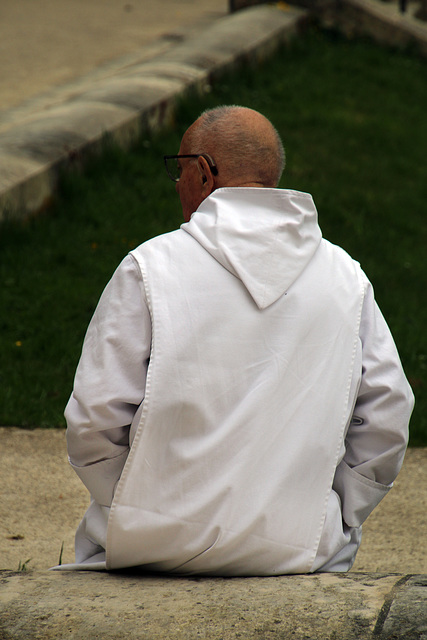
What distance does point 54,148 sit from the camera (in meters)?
5.66

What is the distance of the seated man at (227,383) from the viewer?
74.6 inches

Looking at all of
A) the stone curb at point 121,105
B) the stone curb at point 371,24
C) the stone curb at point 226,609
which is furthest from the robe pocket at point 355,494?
the stone curb at point 371,24

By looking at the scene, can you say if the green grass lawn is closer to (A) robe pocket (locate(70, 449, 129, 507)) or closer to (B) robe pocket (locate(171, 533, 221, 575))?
(A) robe pocket (locate(70, 449, 129, 507))

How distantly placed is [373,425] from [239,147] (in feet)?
2.53

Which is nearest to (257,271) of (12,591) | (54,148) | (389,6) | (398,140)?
(12,591)

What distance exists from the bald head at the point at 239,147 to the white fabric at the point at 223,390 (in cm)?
8

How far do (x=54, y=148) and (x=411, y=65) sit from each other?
5439 millimetres

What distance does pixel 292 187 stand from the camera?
6.34 metres

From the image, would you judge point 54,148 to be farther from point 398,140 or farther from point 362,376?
point 362,376

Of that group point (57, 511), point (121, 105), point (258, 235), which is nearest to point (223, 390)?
point (258, 235)

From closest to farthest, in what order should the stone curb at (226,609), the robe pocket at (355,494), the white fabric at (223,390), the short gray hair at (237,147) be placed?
the stone curb at (226,609) < the white fabric at (223,390) < the short gray hair at (237,147) < the robe pocket at (355,494)

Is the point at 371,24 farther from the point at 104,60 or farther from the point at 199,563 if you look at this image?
the point at 199,563

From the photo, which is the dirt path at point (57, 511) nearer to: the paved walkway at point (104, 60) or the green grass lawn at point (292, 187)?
the green grass lawn at point (292, 187)

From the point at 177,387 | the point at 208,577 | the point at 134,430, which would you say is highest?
the point at 177,387
